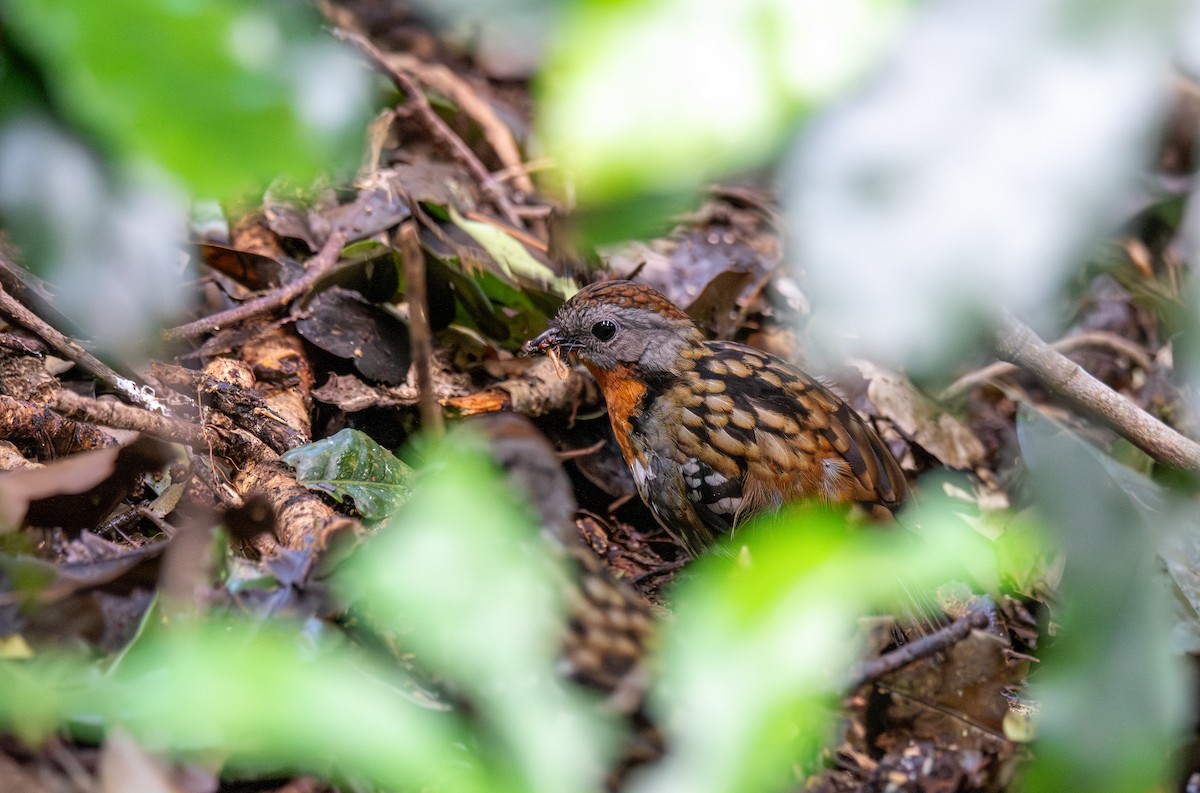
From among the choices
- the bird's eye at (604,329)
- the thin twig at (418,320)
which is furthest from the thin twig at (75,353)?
the thin twig at (418,320)

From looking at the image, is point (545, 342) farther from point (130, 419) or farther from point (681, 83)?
point (681, 83)

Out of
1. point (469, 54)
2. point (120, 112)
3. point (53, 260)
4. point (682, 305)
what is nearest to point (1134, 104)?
point (120, 112)

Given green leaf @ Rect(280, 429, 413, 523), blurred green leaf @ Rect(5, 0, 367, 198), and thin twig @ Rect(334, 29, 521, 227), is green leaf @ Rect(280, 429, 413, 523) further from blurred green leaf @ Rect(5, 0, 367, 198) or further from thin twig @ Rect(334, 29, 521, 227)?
blurred green leaf @ Rect(5, 0, 367, 198)

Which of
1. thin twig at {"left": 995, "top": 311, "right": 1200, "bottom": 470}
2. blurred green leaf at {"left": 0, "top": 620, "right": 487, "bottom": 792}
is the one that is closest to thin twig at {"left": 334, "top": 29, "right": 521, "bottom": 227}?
thin twig at {"left": 995, "top": 311, "right": 1200, "bottom": 470}

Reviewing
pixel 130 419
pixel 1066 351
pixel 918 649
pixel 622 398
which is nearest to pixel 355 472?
pixel 130 419

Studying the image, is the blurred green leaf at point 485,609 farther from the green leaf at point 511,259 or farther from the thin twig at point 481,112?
the thin twig at point 481,112

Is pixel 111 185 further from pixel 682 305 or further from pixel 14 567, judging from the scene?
pixel 682 305
